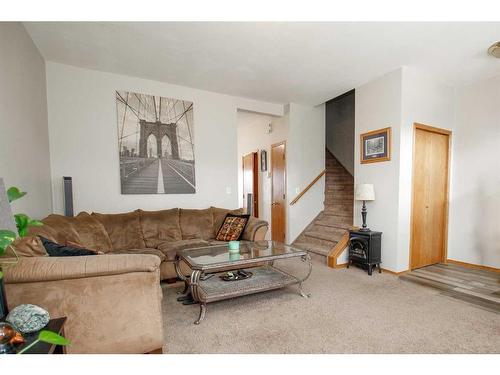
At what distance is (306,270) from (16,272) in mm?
2990

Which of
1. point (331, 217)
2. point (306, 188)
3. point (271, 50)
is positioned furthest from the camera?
point (306, 188)

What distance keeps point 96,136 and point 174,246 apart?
1833 mm

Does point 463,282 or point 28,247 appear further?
point 463,282

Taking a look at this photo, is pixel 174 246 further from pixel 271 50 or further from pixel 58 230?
pixel 271 50

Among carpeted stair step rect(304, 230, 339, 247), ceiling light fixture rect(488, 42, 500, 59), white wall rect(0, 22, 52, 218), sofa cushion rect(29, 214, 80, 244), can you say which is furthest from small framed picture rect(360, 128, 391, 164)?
white wall rect(0, 22, 52, 218)

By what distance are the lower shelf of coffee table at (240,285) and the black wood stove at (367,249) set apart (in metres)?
1.33

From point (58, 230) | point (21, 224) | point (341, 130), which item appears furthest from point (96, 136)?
point (341, 130)

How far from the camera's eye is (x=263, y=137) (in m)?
A: 5.32

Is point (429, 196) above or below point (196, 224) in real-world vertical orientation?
above

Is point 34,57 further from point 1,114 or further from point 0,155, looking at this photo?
point 0,155

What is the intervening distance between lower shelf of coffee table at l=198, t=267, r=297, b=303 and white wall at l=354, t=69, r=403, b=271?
1.64m

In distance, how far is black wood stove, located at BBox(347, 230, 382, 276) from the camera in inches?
123

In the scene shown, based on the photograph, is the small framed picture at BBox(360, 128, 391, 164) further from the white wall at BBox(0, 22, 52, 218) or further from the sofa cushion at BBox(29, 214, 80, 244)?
the white wall at BBox(0, 22, 52, 218)
